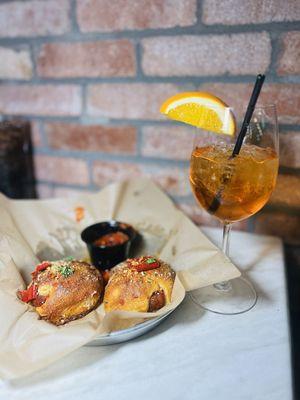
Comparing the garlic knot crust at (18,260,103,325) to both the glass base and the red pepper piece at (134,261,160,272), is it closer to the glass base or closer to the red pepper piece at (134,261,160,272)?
the red pepper piece at (134,261,160,272)

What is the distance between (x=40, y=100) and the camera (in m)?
1.05

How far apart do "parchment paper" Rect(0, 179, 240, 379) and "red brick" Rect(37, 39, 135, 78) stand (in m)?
0.30

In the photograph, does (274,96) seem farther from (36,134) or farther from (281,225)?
(36,134)

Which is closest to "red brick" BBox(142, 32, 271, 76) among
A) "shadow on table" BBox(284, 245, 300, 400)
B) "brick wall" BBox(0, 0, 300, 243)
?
"brick wall" BBox(0, 0, 300, 243)

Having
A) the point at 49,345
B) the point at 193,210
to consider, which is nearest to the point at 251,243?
the point at 193,210

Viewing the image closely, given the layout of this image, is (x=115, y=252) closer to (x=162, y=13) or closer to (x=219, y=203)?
(x=219, y=203)

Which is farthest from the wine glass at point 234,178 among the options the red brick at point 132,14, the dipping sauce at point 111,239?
the red brick at point 132,14

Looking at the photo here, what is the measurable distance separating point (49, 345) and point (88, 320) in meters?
0.09

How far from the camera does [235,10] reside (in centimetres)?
79

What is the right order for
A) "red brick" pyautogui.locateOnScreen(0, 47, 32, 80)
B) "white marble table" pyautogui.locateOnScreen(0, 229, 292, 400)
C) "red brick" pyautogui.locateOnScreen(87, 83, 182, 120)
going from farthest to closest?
"red brick" pyautogui.locateOnScreen(0, 47, 32, 80) < "red brick" pyautogui.locateOnScreen(87, 83, 182, 120) < "white marble table" pyautogui.locateOnScreen(0, 229, 292, 400)

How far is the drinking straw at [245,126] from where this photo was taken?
0.57m

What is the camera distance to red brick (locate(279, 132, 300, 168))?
832mm

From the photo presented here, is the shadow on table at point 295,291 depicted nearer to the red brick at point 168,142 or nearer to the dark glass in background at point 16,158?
the red brick at point 168,142

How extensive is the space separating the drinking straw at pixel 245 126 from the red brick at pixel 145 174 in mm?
308
